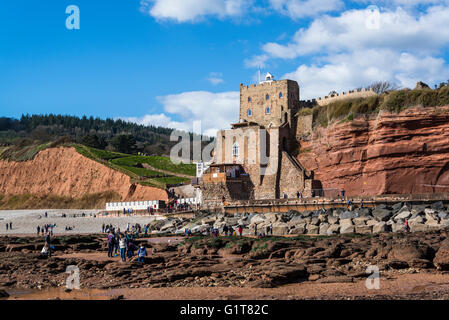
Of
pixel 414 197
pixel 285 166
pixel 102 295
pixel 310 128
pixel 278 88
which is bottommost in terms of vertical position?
pixel 102 295

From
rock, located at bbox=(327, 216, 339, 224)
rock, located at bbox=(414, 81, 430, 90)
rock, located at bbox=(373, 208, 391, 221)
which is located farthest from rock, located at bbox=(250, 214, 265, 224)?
rock, located at bbox=(414, 81, 430, 90)

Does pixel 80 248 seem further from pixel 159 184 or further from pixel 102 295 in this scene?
pixel 159 184

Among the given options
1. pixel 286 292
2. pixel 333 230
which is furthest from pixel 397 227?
pixel 286 292

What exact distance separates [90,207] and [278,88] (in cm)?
2953

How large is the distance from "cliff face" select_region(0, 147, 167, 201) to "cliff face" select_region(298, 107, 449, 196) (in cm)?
2531

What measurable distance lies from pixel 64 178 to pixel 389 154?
48269mm

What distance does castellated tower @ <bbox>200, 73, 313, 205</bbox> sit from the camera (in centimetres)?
4806

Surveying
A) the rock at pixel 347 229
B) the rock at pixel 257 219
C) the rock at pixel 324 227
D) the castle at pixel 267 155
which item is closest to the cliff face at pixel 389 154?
the castle at pixel 267 155

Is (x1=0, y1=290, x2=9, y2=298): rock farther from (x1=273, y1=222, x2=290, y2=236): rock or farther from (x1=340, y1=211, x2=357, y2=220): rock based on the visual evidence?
(x1=340, y1=211, x2=357, y2=220): rock

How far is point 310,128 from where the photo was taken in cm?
4953

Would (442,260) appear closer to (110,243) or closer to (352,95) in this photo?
(110,243)

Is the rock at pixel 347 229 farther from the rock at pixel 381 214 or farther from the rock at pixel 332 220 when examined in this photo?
the rock at pixel 381 214

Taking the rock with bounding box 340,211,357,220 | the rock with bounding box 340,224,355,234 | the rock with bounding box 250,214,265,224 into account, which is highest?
the rock with bounding box 340,211,357,220
